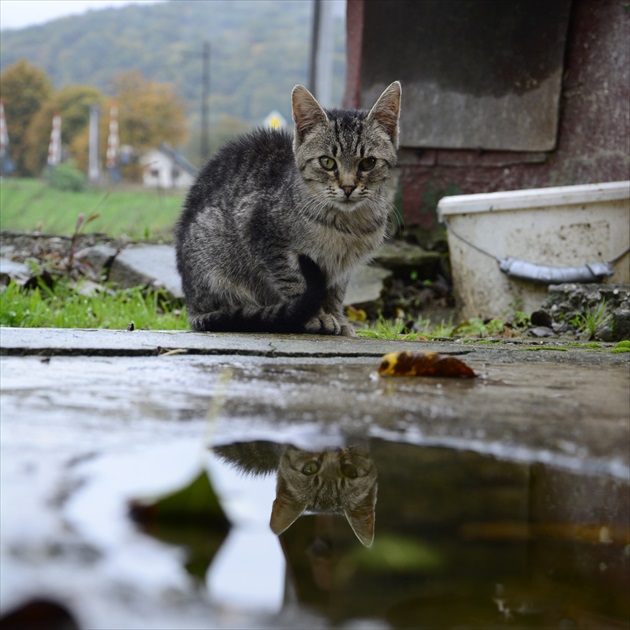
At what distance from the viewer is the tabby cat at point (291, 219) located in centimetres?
350

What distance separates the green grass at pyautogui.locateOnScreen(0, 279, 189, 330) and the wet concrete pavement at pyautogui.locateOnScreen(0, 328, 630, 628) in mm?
2235

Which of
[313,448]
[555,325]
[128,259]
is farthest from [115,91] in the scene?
[313,448]

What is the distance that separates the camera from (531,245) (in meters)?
5.19

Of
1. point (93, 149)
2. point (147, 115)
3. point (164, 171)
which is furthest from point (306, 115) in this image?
point (164, 171)

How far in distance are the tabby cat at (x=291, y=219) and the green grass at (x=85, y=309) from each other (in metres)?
0.70

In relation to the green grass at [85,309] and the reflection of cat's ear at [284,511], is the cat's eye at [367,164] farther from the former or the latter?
the reflection of cat's ear at [284,511]

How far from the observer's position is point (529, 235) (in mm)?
5184

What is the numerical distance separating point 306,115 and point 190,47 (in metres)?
38.5

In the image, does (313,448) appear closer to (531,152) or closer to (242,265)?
(242,265)

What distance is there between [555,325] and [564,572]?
3.07 m

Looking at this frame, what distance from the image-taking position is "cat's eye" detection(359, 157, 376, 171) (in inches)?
143

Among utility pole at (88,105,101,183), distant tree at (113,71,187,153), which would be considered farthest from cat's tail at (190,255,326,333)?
distant tree at (113,71,187,153)

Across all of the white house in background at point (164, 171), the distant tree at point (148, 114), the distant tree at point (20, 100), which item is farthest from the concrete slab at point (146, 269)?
the distant tree at point (148, 114)

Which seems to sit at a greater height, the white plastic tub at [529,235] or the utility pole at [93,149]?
the utility pole at [93,149]
